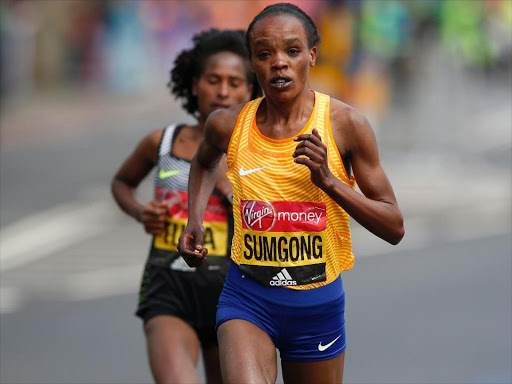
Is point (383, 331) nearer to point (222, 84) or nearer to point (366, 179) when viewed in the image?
point (222, 84)

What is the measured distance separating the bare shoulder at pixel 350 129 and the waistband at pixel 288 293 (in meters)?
0.56

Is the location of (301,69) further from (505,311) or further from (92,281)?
(92,281)

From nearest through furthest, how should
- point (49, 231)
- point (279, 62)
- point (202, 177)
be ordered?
point (279, 62) < point (202, 177) < point (49, 231)

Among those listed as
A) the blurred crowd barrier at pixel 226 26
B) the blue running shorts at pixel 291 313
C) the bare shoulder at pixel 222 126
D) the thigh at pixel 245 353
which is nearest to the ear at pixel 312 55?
the bare shoulder at pixel 222 126

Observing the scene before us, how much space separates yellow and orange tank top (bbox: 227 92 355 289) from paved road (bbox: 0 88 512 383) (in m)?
3.07

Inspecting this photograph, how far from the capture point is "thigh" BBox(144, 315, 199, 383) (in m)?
5.23

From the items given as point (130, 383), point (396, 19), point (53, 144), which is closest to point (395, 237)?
point (130, 383)

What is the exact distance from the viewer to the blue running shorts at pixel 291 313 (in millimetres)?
4590

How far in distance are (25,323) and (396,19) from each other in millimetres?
11513

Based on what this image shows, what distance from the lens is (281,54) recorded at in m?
4.47

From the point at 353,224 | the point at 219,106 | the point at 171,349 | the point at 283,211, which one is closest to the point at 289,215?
the point at 283,211

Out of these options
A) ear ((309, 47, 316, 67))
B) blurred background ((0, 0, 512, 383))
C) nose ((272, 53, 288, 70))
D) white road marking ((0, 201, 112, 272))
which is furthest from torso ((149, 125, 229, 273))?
white road marking ((0, 201, 112, 272))

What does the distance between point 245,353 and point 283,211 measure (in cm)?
55

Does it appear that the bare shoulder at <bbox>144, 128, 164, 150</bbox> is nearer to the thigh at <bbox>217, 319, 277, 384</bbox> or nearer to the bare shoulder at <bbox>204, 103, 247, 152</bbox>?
the bare shoulder at <bbox>204, 103, 247, 152</bbox>
